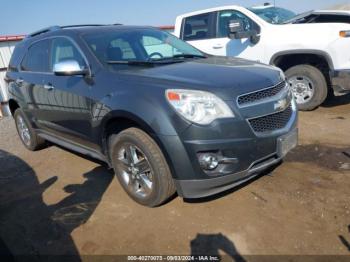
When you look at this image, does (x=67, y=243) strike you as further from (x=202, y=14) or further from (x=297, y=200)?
(x=202, y=14)

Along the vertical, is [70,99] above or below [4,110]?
above

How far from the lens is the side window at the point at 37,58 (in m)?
4.58

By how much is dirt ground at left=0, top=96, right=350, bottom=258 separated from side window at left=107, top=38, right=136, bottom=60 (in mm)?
1502

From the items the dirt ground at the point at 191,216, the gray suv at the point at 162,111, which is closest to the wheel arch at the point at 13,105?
the gray suv at the point at 162,111

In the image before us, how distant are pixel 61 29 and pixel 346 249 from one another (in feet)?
12.9

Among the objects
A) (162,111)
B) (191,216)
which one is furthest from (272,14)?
(191,216)

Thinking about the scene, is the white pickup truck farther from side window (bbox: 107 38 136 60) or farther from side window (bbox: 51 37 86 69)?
side window (bbox: 51 37 86 69)

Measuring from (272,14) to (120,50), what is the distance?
433cm

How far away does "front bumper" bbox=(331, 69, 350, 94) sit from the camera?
561cm

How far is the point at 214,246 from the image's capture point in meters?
2.83

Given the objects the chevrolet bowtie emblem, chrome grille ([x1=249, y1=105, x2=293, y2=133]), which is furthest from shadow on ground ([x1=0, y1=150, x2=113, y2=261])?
the chevrolet bowtie emblem

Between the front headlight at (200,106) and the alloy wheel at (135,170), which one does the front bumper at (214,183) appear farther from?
the front headlight at (200,106)

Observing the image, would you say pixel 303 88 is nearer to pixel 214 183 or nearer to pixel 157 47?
pixel 157 47

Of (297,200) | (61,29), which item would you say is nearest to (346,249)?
(297,200)
